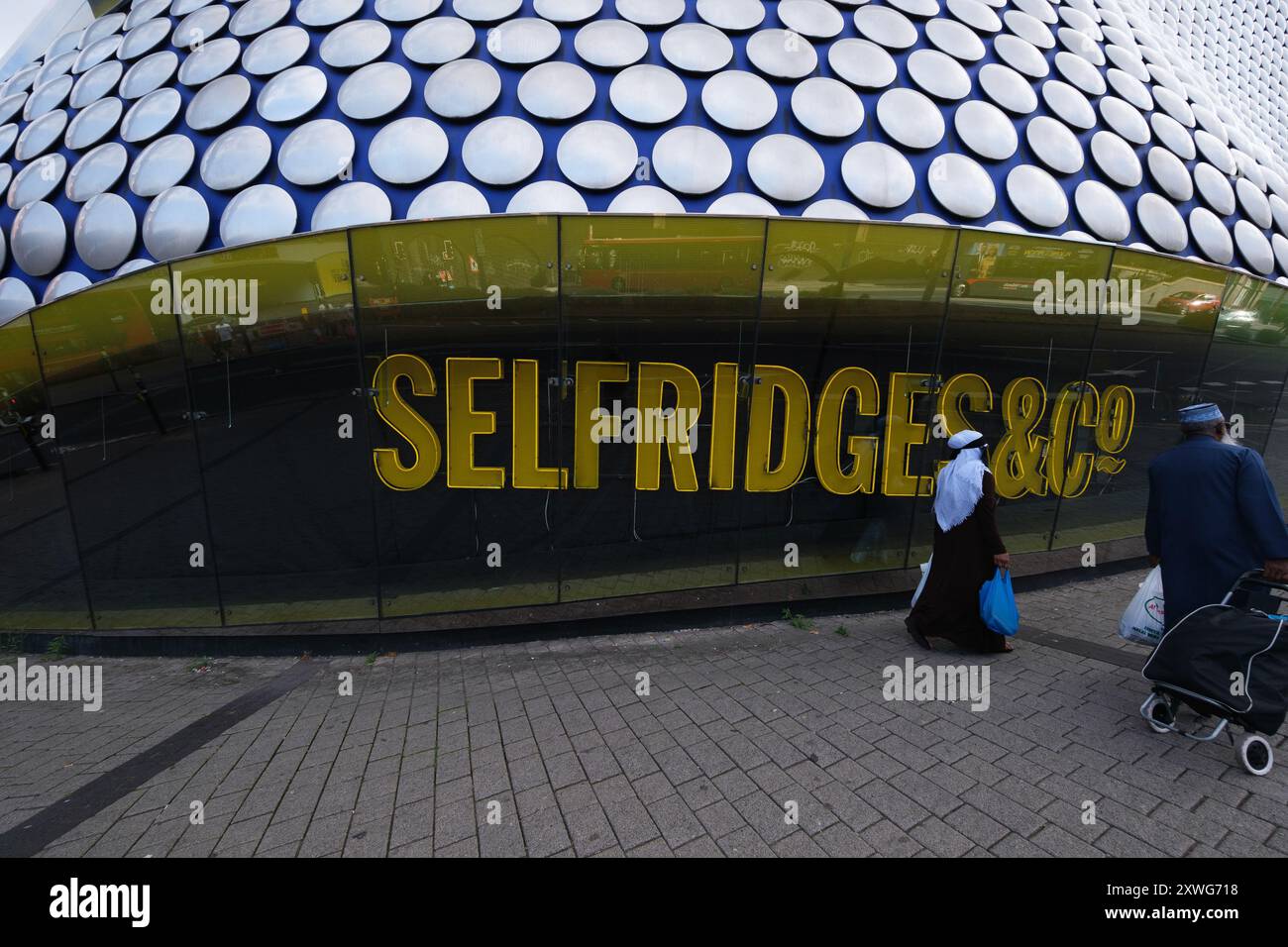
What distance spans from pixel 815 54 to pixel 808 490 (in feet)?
17.7

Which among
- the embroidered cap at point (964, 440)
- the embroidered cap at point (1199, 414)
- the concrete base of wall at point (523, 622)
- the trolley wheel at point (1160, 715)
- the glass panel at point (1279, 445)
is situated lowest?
the concrete base of wall at point (523, 622)

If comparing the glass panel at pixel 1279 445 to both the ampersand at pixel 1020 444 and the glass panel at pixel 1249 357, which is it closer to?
the glass panel at pixel 1249 357

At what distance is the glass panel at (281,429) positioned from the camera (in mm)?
5020

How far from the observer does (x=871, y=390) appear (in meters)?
5.66

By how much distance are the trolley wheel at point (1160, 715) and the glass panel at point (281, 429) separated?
5750 millimetres

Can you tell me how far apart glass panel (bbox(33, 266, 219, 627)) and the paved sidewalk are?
1.14 m

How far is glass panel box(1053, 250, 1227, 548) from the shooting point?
646 cm

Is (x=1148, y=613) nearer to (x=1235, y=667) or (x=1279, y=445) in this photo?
(x=1235, y=667)

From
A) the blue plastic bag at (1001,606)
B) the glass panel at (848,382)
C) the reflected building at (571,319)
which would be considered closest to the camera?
the blue plastic bag at (1001,606)

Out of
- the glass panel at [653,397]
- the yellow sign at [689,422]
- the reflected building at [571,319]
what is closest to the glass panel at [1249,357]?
the reflected building at [571,319]

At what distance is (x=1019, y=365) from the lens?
20.1ft

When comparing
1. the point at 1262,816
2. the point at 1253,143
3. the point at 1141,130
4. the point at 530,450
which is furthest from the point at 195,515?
the point at 1253,143

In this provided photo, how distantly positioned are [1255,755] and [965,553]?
6.15ft

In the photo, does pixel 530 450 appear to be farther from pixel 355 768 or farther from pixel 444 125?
pixel 444 125
